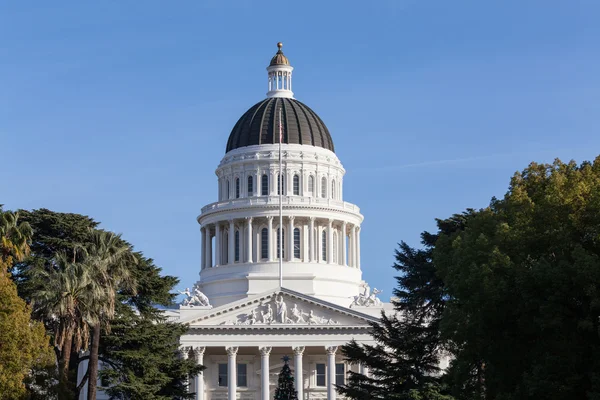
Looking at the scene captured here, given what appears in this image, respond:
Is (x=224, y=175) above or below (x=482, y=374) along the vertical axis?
above

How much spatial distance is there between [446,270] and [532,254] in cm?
728

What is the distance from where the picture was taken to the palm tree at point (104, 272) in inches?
2726

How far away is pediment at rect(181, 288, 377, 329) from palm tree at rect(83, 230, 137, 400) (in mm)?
28781

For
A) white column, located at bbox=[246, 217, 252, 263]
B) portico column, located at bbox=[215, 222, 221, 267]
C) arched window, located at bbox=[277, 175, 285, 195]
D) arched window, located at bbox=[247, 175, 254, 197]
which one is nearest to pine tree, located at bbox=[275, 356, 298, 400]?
white column, located at bbox=[246, 217, 252, 263]

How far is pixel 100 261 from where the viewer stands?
69.5 m

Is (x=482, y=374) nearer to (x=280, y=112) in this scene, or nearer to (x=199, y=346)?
(x=199, y=346)

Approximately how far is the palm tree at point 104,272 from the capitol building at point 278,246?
30.8 meters

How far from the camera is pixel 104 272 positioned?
69.6 metres

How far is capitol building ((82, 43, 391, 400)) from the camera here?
102938 millimetres

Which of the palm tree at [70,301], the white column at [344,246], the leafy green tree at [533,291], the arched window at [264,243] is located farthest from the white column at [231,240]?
the leafy green tree at [533,291]

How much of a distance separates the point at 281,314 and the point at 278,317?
415mm

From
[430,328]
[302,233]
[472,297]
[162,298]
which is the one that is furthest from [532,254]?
[302,233]

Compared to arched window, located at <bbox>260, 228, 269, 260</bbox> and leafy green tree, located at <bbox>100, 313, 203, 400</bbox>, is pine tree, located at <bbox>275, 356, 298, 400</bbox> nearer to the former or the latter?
leafy green tree, located at <bbox>100, 313, 203, 400</bbox>

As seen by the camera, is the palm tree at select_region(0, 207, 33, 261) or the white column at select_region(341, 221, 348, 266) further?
the white column at select_region(341, 221, 348, 266)
